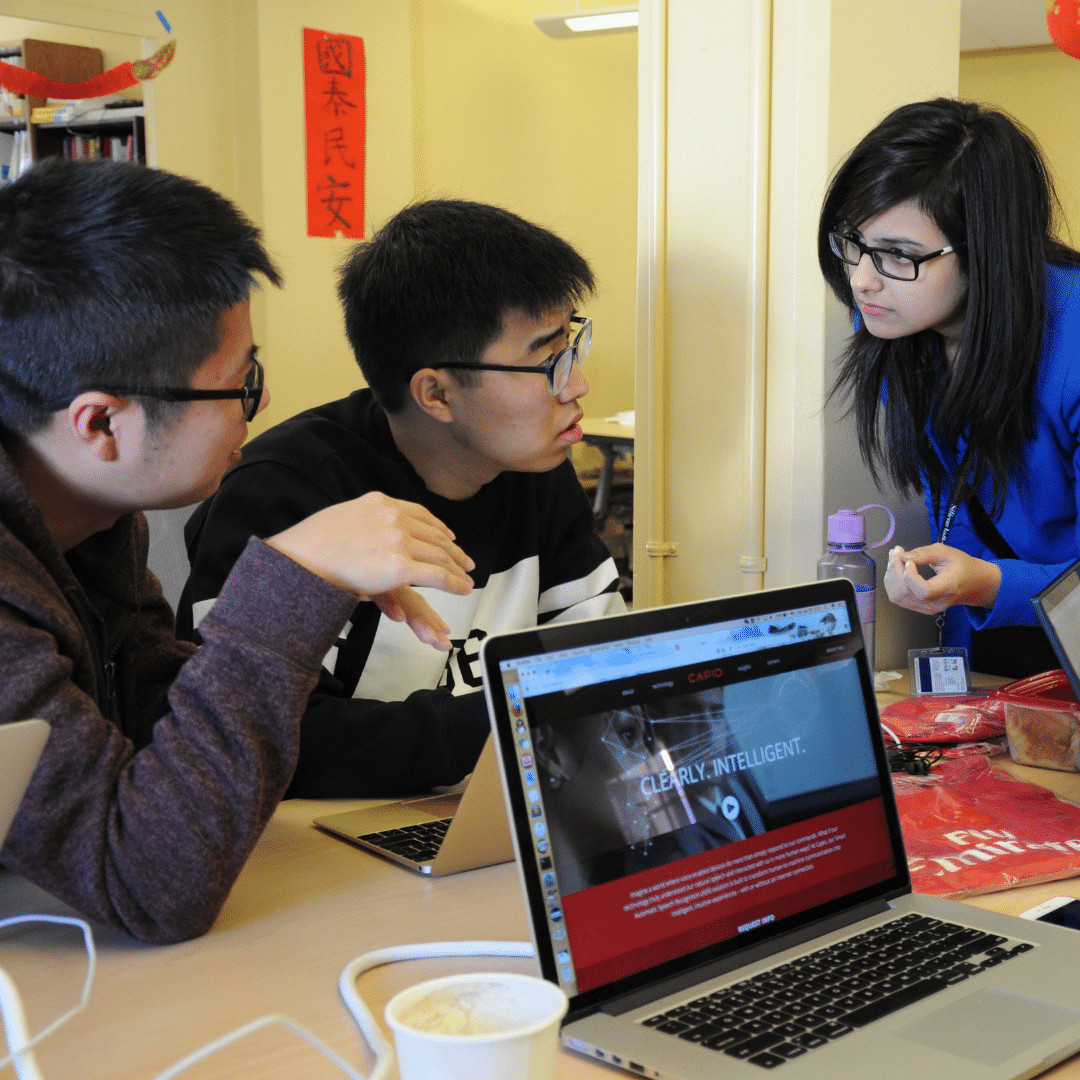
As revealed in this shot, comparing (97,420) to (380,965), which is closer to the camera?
(380,965)

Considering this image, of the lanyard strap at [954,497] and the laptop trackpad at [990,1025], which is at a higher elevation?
the lanyard strap at [954,497]

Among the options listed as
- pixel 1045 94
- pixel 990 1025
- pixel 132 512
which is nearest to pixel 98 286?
pixel 132 512

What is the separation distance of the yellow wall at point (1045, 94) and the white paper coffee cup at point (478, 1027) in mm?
5932

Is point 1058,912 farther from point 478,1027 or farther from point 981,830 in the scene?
point 478,1027

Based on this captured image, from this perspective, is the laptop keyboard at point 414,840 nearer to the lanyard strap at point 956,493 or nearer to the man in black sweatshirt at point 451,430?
the man in black sweatshirt at point 451,430

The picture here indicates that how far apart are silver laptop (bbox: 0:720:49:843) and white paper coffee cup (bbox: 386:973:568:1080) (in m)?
0.24

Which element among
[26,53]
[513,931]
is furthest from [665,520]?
[26,53]

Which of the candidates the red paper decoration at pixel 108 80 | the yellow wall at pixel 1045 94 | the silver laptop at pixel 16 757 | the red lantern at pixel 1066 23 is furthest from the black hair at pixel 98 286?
the yellow wall at pixel 1045 94

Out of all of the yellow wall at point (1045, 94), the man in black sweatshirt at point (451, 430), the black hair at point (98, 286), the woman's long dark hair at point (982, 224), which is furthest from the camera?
the yellow wall at point (1045, 94)

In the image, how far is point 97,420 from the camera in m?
0.88

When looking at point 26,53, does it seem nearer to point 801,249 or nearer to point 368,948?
point 801,249

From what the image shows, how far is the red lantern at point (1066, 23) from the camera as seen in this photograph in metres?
2.48

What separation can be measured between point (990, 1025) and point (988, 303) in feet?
3.62

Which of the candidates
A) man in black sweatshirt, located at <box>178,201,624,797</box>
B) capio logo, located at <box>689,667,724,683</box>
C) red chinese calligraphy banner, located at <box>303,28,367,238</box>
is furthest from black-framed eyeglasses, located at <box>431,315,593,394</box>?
Result: red chinese calligraphy banner, located at <box>303,28,367,238</box>
